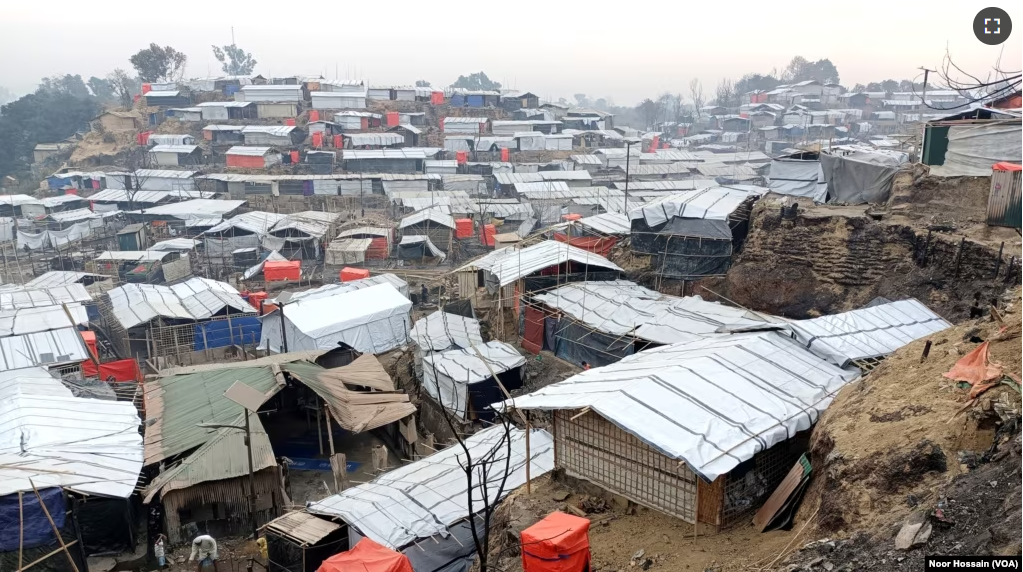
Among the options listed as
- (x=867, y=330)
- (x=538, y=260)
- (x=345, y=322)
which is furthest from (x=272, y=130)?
(x=867, y=330)

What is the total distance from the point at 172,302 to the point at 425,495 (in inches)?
541

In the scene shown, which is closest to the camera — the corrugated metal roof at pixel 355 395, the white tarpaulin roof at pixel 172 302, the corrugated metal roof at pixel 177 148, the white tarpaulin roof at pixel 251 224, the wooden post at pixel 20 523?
the wooden post at pixel 20 523

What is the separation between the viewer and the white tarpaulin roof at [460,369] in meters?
15.0

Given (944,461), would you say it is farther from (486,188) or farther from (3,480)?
(486,188)

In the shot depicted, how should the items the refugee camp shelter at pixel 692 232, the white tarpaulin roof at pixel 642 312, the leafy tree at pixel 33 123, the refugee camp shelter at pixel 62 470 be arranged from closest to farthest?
the refugee camp shelter at pixel 62 470 < the white tarpaulin roof at pixel 642 312 < the refugee camp shelter at pixel 692 232 < the leafy tree at pixel 33 123

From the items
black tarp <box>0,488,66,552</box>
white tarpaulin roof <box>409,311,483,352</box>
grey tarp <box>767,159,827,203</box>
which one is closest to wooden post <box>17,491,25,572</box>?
black tarp <box>0,488,66,552</box>

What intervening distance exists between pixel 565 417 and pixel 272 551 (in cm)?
486

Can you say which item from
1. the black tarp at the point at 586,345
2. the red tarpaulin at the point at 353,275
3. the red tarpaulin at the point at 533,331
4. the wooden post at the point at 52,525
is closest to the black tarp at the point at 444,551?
the wooden post at the point at 52,525

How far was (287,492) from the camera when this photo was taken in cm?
1322

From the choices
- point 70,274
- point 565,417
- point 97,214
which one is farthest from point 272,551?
point 97,214

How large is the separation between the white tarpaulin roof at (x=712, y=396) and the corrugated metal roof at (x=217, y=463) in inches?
210

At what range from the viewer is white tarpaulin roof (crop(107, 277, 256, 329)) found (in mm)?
19641

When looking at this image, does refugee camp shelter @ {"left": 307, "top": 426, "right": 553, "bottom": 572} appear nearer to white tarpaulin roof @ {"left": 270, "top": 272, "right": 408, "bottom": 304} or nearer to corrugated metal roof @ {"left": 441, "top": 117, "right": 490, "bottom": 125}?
white tarpaulin roof @ {"left": 270, "top": 272, "right": 408, "bottom": 304}

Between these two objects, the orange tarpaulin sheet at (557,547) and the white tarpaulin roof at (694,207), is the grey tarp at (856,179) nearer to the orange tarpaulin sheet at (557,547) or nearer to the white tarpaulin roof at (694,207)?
the white tarpaulin roof at (694,207)
